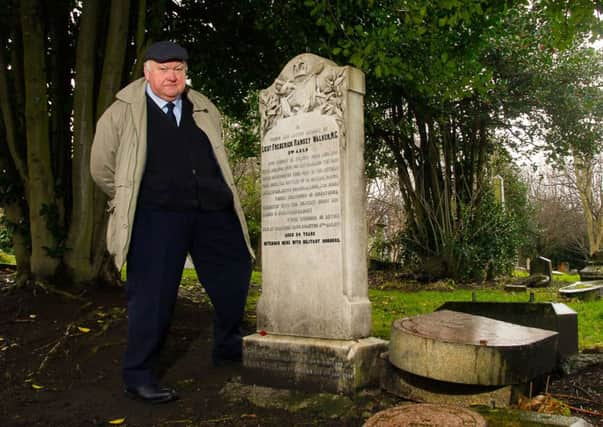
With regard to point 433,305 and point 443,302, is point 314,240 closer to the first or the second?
point 433,305

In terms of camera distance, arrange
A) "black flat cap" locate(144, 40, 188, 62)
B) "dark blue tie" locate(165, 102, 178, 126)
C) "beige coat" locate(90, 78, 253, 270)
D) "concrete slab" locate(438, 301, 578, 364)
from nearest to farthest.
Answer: "beige coat" locate(90, 78, 253, 270), "black flat cap" locate(144, 40, 188, 62), "dark blue tie" locate(165, 102, 178, 126), "concrete slab" locate(438, 301, 578, 364)

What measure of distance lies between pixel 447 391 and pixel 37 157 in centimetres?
537

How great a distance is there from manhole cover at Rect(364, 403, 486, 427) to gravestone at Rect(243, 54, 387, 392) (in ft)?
2.63

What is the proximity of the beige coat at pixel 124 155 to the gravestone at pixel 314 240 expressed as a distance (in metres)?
0.48

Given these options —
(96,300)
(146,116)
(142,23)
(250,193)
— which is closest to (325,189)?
(146,116)

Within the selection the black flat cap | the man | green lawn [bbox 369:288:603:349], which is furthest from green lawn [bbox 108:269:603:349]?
the black flat cap

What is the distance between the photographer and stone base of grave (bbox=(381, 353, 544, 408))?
357cm

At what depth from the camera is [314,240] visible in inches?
173

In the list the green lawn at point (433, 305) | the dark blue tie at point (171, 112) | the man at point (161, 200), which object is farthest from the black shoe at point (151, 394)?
the green lawn at point (433, 305)

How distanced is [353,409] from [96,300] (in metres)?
3.85

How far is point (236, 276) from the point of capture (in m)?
4.56

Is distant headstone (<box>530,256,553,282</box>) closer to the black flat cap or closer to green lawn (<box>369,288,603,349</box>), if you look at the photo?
green lawn (<box>369,288,603,349</box>)

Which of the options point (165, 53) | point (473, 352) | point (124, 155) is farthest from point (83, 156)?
point (473, 352)

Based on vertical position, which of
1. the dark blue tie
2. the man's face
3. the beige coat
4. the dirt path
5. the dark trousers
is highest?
the man's face
